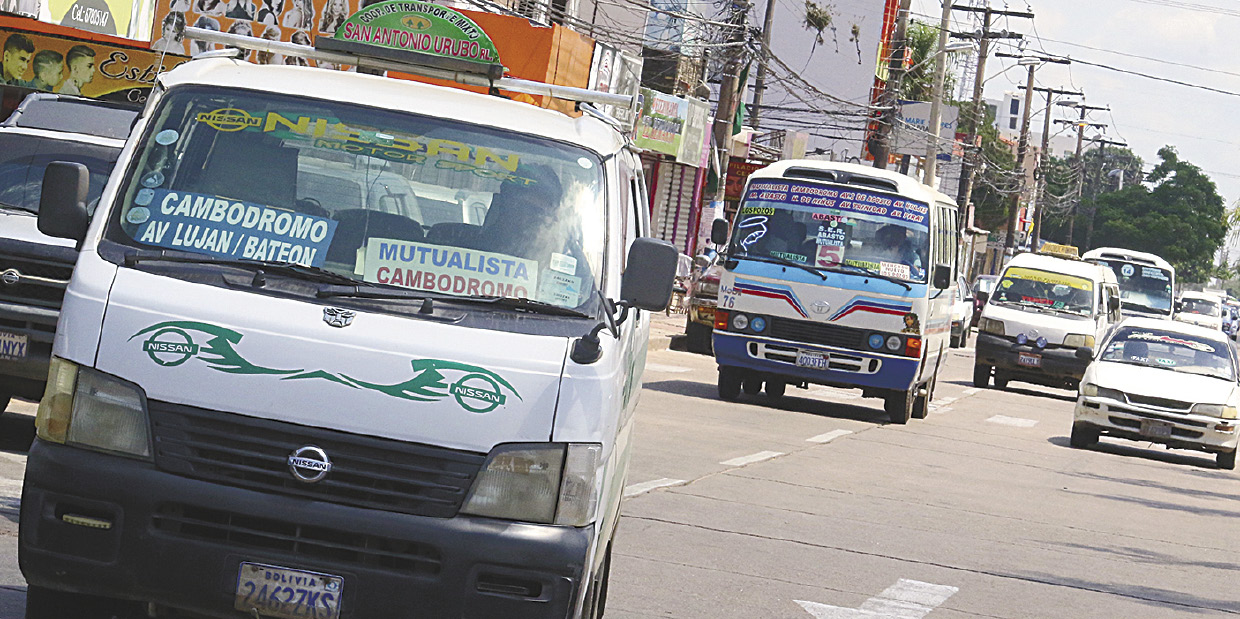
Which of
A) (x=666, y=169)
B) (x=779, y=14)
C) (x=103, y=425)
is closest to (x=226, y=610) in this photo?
(x=103, y=425)

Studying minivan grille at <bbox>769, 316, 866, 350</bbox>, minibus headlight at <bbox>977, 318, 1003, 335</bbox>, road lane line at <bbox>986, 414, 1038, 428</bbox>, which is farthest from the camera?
minibus headlight at <bbox>977, 318, 1003, 335</bbox>

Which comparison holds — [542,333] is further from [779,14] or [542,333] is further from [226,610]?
[779,14]

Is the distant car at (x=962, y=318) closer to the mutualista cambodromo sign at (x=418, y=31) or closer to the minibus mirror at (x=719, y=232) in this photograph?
the minibus mirror at (x=719, y=232)

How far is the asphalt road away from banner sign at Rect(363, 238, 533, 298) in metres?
2.03

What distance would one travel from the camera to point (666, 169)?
42.5 metres

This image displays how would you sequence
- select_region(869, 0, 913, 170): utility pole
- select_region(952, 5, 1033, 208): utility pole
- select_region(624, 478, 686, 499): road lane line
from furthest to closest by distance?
select_region(952, 5, 1033, 208): utility pole < select_region(869, 0, 913, 170): utility pole < select_region(624, 478, 686, 499): road lane line

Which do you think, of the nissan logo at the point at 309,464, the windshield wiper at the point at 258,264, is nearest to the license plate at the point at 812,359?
the windshield wiper at the point at 258,264

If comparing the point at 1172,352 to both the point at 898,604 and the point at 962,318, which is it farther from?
the point at 962,318

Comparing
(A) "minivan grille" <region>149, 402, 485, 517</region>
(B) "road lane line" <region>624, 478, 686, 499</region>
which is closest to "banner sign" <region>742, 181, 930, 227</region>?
(B) "road lane line" <region>624, 478, 686, 499</region>

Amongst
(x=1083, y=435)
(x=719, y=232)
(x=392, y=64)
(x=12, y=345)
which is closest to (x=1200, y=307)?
(x=1083, y=435)

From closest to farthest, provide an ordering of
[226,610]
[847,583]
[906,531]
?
[226,610] → [847,583] → [906,531]

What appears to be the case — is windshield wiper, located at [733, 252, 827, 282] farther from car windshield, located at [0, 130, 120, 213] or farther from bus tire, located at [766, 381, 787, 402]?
car windshield, located at [0, 130, 120, 213]

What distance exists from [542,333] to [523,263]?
1.38ft

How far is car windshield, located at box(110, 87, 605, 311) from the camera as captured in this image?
18.2 feet
